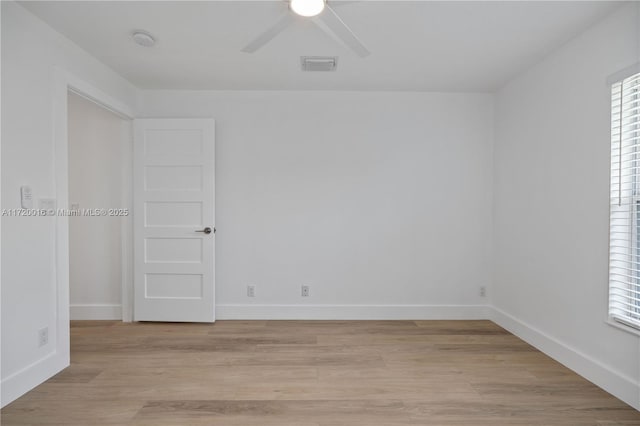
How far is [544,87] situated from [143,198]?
12.9 ft

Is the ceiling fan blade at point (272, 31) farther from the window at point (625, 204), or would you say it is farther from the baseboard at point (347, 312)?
the baseboard at point (347, 312)

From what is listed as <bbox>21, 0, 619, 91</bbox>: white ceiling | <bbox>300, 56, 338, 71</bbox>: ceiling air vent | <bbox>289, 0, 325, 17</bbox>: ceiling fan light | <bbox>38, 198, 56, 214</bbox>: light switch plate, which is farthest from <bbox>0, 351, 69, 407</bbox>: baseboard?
<bbox>300, 56, 338, 71</bbox>: ceiling air vent

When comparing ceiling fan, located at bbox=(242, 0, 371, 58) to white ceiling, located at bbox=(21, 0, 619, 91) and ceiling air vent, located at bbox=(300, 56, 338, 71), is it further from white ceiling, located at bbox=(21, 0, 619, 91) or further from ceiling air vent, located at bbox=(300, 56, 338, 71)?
ceiling air vent, located at bbox=(300, 56, 338, 71)

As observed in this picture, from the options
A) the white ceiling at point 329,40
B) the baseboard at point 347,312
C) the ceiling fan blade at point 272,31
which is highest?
the white ceiling at point 329,40

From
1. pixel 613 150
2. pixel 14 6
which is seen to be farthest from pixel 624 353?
pixel 14 6

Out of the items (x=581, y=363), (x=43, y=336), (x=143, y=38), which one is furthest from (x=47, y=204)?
(x=581, y=363)

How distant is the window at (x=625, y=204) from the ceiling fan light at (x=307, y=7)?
199 centimetres

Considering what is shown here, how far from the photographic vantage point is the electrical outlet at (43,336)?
7.37ft

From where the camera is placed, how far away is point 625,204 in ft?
6.96

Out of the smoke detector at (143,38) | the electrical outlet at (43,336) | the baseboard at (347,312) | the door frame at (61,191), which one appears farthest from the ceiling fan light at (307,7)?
the baseboard at (347,312)

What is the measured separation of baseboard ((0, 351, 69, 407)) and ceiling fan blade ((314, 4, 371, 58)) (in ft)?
9.36

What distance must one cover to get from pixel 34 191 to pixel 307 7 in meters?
2.13

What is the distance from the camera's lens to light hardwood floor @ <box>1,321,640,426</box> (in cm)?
190

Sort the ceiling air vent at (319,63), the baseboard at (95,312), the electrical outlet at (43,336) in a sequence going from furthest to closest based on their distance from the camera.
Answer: the baseboard at (95,312), the ceiling air vent at (319,63), the electrical outlet at (43,336)
